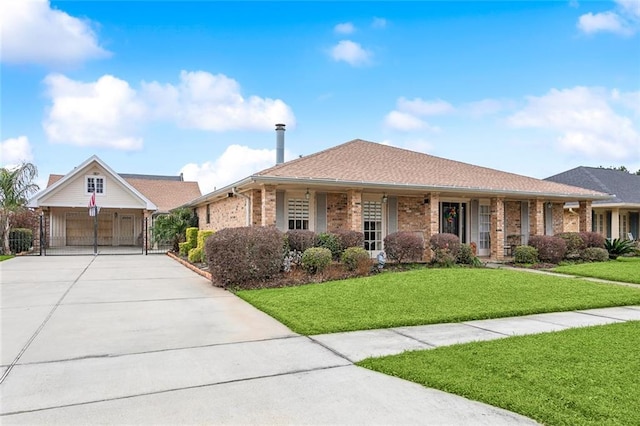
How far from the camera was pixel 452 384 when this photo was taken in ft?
13.7

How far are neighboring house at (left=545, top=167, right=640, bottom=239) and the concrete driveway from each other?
22220mm

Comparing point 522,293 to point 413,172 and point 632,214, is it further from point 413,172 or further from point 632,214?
point 632,214

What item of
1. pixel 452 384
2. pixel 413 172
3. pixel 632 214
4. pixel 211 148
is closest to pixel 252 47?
pixel 413 172

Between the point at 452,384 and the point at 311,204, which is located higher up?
the point at 311,204

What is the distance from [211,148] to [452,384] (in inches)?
904

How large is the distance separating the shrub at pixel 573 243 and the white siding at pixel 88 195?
2186 centimetres

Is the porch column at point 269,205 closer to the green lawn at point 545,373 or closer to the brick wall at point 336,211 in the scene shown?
the brick wall at point 336,211

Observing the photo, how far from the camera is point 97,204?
84.2 feet

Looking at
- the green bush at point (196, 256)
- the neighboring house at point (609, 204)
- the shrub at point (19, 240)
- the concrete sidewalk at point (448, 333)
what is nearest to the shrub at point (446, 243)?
the concrete sidewalk at point (448, 333)

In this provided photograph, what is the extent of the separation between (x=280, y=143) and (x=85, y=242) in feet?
56.4

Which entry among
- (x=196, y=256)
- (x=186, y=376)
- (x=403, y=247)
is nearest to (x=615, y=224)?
(x=403, y=247)

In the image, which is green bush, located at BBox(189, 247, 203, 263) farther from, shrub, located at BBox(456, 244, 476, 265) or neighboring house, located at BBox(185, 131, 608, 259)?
shrub, located at BBox(456, 244, 476, 265)

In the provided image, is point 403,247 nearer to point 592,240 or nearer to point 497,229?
point 497,229

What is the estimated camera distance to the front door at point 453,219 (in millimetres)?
17219
